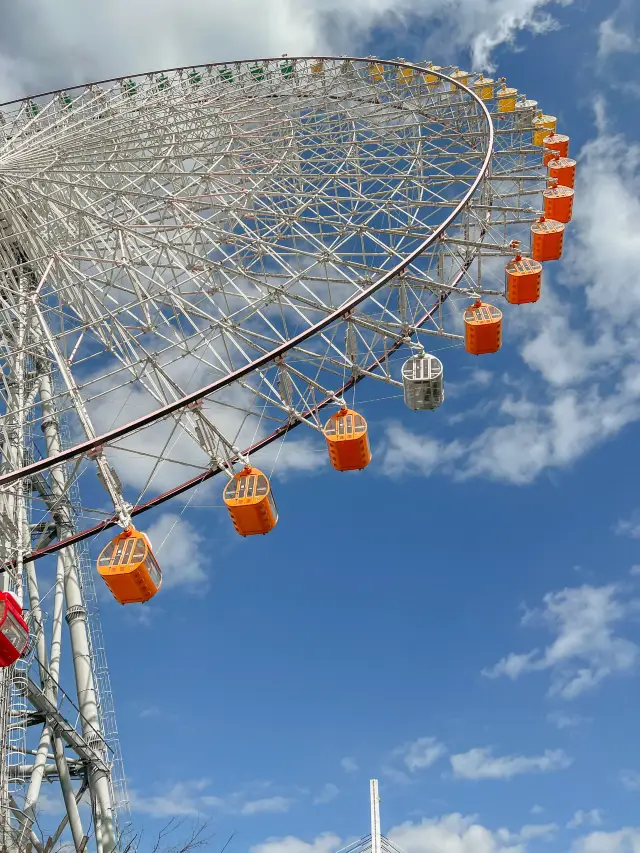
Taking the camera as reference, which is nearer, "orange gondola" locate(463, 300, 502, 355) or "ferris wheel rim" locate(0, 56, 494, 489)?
"ferris wheel rim" locate(0, 56, 494, 489)

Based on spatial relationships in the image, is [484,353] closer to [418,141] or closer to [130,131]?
[418,141]

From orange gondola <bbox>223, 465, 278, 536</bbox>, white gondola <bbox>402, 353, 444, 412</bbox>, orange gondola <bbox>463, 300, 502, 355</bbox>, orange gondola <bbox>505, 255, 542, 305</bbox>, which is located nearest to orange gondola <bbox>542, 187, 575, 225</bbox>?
orange gondola <bbox>505, 255, 542, 305</bbox>

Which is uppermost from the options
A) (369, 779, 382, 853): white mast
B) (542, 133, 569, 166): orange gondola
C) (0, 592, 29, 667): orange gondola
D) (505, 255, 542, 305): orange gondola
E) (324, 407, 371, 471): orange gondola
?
(542, 133, 569, 166): orange gondola

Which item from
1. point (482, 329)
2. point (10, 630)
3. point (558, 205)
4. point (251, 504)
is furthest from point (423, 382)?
point (10, 630)

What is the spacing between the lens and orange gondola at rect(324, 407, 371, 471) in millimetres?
19016

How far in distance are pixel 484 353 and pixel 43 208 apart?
13084 millimetres

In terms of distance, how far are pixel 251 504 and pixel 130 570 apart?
2825mm

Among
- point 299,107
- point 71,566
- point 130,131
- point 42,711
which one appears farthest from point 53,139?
point 42,711

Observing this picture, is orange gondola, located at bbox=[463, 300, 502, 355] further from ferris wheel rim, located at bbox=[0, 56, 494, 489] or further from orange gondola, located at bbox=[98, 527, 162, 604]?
orange gondola, located at bbox=[98, 527, 162, 604]

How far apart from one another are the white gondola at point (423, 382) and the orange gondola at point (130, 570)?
6700 mm

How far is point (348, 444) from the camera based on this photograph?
19000mm

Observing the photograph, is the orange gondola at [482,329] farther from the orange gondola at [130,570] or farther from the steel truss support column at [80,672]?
the steel truss support column at [80,672]

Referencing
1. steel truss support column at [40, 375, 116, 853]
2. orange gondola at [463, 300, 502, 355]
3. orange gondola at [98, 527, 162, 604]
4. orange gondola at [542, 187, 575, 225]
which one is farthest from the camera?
orange gondola at [542, 187, 575, 225]

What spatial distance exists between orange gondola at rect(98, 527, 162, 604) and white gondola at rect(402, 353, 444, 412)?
264 inches
